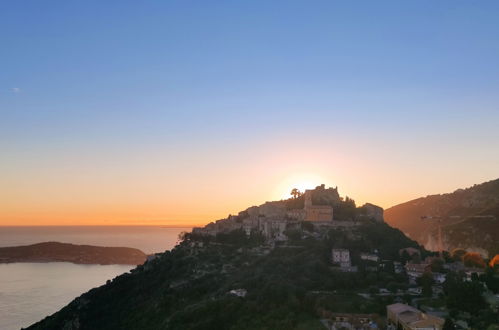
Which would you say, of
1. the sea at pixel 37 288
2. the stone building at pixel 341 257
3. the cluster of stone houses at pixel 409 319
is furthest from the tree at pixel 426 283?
the sea at pixel 37 288

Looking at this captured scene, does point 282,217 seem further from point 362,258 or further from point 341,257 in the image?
point 341,257

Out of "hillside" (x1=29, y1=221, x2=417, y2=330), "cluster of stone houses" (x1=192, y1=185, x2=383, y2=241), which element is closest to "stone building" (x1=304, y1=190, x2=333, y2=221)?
"cluster of stone houses" (x1=192, y1=185, x2=383, y2=241)

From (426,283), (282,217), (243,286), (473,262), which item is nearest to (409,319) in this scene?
(426,283)

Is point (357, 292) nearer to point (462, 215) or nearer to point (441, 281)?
point (441, 281)

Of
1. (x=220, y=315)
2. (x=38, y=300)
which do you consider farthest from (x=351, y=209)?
(x=38, y=300)

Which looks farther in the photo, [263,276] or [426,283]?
[263,276]
